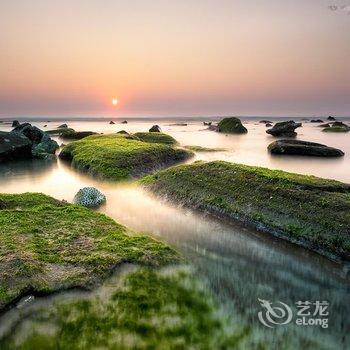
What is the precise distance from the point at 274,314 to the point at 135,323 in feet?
7.05

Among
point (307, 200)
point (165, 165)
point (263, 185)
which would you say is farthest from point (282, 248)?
point (165, 165)

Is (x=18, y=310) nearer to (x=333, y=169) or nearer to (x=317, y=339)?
(x=317, y=339)

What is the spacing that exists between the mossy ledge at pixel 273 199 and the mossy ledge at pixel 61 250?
3.03m

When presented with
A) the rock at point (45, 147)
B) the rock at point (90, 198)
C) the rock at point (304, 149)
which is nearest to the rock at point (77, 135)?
the rock at point (45, 147)

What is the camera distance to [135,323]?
16.6 feet

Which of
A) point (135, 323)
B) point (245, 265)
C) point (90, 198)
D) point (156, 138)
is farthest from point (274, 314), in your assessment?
point (156, 138)

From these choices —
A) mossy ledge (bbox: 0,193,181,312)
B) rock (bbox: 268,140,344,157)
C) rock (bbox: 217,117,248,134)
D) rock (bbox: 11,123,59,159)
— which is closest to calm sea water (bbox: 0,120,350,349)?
mossy ledge (bbox: 0,193,181,312)

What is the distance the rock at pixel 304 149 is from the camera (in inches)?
939

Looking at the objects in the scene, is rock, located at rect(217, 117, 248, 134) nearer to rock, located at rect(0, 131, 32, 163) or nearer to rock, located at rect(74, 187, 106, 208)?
rock, located at rect(0, 131, 32, 163)

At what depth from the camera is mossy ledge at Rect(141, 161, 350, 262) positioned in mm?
8055

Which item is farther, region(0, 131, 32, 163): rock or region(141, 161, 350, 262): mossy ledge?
region(0, 131, 32, 163): rock

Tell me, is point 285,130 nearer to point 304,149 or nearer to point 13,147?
point 304,149

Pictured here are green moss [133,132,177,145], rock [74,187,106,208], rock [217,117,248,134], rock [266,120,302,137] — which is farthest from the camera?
rock [217,117,248,134]

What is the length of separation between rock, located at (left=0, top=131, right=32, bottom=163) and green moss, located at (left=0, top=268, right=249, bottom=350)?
63.2 ft
